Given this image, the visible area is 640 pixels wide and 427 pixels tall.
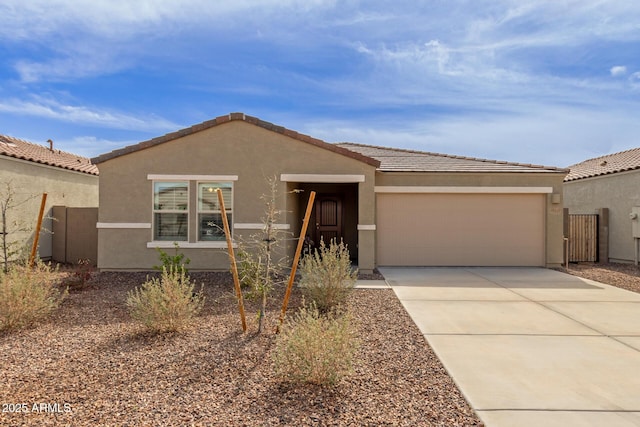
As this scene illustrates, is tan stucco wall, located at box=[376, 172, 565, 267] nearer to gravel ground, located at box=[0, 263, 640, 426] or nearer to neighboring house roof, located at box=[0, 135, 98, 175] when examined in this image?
gravel ground, located at box=[0, 263, 640, 426]

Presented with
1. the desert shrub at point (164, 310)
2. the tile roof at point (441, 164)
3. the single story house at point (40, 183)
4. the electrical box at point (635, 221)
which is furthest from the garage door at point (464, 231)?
the single story house at point (40, 183)

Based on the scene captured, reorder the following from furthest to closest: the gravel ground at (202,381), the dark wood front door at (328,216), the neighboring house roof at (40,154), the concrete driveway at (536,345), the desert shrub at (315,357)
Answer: the dark wood front door at (328,216) < the neighboring house roof at (40,154) < the desert shrub at (315,357) < the concrete driveway at (536,345) < the gravel ground at (202,381)

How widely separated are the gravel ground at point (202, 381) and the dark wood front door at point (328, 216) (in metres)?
8.43

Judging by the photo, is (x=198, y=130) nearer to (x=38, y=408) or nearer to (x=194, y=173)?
(x=194, y=173)

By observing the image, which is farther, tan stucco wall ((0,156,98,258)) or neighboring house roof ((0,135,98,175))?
neighboring house roof ((0,135,98,175))

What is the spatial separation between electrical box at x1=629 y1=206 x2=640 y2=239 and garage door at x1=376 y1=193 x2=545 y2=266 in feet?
13.0

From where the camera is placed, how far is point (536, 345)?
18.3 feet

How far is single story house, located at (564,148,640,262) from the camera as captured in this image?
47.1 feet

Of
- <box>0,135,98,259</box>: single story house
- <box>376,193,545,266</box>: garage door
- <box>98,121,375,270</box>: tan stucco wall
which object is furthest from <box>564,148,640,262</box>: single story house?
<box>0,135,98,259</box>: single story house

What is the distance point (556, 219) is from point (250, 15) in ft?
35.2

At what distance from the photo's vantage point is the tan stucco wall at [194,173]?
36.5 feet

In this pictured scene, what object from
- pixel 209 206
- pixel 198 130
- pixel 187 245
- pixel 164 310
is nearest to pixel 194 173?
pixel 209 206

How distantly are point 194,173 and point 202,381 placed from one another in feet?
25.2

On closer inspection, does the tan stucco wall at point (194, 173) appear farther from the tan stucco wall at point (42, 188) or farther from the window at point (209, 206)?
the tan stucco wall at point (42, 188)
